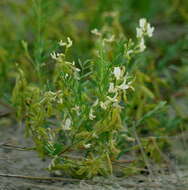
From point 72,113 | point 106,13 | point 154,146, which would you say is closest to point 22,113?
point 72,113

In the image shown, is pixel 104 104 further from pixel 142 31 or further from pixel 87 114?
pixel 142 31

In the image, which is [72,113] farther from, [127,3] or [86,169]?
[127,3]

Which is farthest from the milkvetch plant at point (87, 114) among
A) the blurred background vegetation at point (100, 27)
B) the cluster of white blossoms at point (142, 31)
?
the blurred background vegetation at point (100, 27)

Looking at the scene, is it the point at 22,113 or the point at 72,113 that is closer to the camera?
the point at 72,113

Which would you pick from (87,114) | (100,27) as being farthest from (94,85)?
(100,27)

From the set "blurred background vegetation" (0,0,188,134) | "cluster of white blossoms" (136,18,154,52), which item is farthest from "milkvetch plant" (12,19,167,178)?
"blurred background vegetation" (0,0,188,134)

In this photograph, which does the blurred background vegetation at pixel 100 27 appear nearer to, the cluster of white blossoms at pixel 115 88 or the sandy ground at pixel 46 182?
the sandy ground at pixel 46 182
